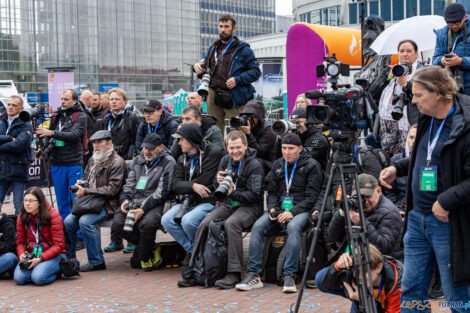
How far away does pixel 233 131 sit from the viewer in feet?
23.6

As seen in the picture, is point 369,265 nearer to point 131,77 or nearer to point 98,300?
point 98,300

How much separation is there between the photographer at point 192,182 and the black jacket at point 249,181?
1.28ft

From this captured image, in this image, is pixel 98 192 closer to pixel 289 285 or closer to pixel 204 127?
pixel 204 127

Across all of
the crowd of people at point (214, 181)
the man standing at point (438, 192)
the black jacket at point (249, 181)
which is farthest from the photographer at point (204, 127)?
the man standing at point (438, 192)

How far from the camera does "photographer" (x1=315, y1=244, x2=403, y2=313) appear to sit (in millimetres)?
4371

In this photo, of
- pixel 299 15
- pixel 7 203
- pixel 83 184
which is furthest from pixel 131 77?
pixel 83 184

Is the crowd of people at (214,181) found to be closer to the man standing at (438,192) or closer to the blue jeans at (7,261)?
the blue jeans at (7,261)

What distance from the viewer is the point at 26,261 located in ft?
23.5

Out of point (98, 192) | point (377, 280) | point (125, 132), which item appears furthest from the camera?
point (125, 132)

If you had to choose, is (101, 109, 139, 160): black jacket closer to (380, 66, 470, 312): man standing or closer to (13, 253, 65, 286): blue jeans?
(13, 253, 65, 286): blue jeans

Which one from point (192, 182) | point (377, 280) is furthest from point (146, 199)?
point (377, 280)

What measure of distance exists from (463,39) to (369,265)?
3.42 meters

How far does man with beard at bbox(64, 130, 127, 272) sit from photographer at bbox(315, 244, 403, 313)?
407cm

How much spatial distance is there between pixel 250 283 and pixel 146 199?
6.05ft
